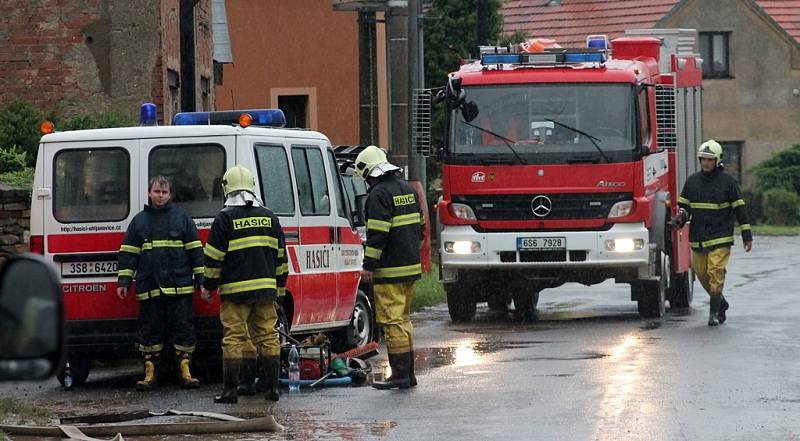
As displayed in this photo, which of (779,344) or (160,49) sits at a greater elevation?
(160,49)

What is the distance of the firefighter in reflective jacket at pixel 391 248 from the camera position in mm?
11477

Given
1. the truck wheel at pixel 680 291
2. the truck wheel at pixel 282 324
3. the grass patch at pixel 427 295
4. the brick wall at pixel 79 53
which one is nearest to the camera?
the truck wheel at pixel 282 324

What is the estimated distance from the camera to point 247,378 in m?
11.2

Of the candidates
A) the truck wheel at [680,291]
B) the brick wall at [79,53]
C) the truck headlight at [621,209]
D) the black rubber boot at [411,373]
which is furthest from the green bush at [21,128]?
the truck wheel at [680,291]

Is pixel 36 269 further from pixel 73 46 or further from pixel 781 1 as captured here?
pixel 781 1

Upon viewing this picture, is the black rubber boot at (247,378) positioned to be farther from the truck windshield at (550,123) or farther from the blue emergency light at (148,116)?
the truck windshield at (550,123)

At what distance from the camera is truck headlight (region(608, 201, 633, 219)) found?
54.4ft

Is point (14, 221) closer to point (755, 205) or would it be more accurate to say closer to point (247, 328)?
point (247, 328)

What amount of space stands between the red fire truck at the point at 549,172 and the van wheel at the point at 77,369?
5.59 metres

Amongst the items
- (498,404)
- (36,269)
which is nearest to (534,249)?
(498,404)

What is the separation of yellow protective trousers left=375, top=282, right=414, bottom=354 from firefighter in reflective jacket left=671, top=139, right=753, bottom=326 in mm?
5485

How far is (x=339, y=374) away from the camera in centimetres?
1179

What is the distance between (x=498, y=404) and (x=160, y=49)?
11.7 m

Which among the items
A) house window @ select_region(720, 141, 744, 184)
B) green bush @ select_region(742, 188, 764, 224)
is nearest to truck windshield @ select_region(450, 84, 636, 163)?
green bush @ select_region(742, 188, 764, 224)
